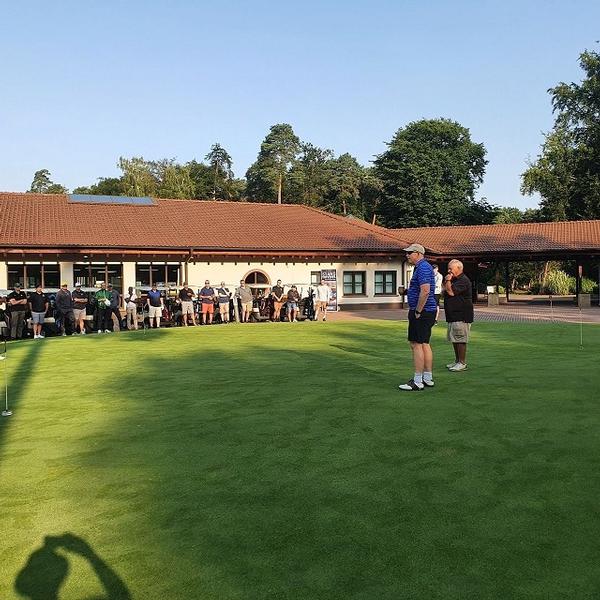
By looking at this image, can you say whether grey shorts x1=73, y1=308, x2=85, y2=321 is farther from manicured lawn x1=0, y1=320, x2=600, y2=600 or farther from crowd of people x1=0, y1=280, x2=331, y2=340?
manicured lawn x1=0, y1=320, x2=600, y2=600

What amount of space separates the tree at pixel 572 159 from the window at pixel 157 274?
3319 centimetres

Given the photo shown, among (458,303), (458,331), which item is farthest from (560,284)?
(458,303)

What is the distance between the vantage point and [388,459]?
507 cm

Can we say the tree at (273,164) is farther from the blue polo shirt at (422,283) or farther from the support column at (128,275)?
the blue polo shirt at (422,283)

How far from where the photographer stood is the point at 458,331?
9273mm

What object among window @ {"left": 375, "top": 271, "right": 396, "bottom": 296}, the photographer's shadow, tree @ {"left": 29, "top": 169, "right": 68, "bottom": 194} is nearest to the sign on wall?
window @ {"left": 375, "top": 271, "right": 396, "bottom": 296}

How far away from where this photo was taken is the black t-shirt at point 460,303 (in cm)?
914

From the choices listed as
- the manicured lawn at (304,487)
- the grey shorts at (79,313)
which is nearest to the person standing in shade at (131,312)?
the grey shorts at (79,313)

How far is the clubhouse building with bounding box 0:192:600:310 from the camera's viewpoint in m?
24.9

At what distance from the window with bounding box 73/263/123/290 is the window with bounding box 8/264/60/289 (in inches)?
31.3

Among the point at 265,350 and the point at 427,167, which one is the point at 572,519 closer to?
the point at 265,350

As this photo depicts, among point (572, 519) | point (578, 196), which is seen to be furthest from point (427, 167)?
point (572, 519)

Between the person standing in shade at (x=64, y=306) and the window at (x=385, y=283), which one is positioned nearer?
the person standing in shade at (x=64, y=306)

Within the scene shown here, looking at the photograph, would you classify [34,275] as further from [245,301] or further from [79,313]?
[245,301]
